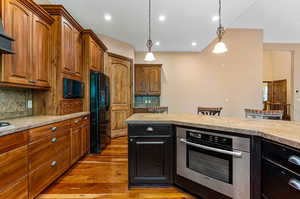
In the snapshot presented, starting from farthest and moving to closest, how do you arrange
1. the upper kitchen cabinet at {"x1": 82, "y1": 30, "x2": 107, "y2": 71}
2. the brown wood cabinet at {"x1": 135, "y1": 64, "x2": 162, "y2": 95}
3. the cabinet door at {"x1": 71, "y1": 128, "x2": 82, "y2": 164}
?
the brown wood cabinet at {"x1": 135, "y1": 64, "x2": 162, "y2": 95} → the upper kitchen cabinet at {"x1": 82, "y1": 30, "x2": 107, "y2": 71} → the cabinet door at {"x1": 71, "y1": 128, "x2": 82, "y2": 164}

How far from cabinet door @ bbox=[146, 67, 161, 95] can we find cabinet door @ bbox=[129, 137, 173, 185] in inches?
147

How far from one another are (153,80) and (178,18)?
2392mm

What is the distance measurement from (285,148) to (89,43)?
362 cm

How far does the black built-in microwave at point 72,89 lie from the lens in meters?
2.79

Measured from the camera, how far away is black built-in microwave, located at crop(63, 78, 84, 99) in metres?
2.79

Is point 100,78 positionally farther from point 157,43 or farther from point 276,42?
point 276,42

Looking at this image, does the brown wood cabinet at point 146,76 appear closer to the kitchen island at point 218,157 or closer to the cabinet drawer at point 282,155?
the kitchen island at point 218,157

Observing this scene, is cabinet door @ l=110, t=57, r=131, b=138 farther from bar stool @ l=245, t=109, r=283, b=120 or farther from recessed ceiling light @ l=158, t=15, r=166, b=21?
bar stool @ l=245, t=109, r=283, b=120

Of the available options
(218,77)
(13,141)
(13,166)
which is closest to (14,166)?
(13,166)

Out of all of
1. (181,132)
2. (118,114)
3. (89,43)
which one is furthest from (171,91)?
(181,132)

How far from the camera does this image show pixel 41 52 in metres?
2.44

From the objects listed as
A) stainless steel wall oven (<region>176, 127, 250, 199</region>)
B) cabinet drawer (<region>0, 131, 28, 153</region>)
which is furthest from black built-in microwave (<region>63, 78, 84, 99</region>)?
stainless steel wall oven (<region>176, 127, 250, 199</region>)

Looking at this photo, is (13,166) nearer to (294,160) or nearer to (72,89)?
(72,89)

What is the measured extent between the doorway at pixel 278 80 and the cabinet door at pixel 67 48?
9.38m
